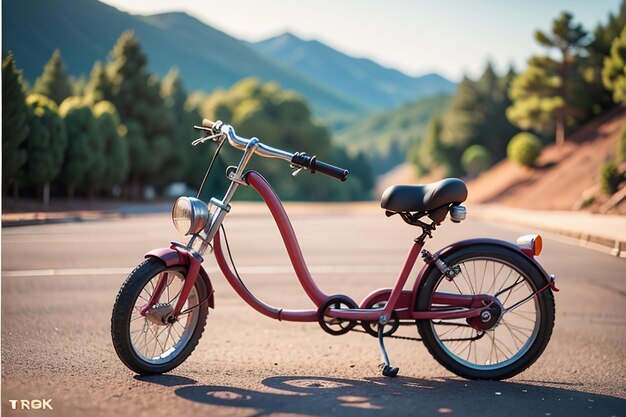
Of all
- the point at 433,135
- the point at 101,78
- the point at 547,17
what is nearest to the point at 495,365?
the point at 547,17

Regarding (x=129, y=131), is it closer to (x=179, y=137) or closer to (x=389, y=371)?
(x=179, y=137)

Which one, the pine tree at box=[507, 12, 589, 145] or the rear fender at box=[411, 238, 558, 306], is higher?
the pine tree at box=[507, 12, 589, 145]

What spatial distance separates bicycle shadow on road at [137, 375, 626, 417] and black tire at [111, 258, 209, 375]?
0.32ft

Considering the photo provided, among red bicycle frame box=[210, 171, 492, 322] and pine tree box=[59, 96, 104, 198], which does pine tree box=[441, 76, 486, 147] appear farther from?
red bicycle frame box=[210, 171, 492, 322]

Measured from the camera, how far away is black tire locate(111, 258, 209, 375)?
3826 mm

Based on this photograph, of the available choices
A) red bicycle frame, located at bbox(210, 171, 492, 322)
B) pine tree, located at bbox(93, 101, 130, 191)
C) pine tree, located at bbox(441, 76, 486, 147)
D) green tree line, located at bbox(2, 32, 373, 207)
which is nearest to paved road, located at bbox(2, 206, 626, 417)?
red bicycle frame, located at bbox(210, 171, 492, 322)

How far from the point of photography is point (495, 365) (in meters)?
4.07

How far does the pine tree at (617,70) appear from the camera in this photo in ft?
23.3

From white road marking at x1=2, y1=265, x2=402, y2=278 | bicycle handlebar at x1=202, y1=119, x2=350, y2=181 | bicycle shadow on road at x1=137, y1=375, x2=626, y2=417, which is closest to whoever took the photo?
bicycle shadow on road at x1=137, y1=375, x2=626, y2=417

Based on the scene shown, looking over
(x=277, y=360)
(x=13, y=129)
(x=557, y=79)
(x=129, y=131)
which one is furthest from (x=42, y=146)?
(x=129, y=131)

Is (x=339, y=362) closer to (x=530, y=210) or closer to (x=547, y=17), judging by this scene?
(x=547, y=17)

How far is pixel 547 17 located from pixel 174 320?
402 centimetres

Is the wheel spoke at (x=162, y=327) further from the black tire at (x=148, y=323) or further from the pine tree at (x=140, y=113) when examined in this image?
the pine tree at (x=140, y=113)

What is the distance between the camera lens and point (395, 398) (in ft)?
11.8
